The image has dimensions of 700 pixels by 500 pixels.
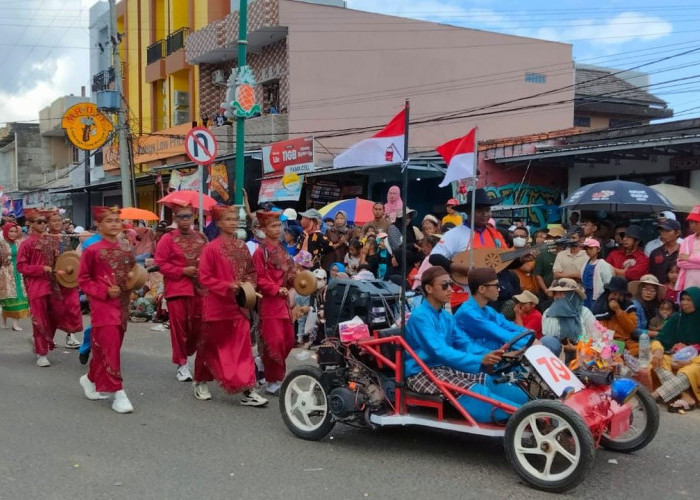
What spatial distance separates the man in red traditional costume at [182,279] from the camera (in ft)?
25.5

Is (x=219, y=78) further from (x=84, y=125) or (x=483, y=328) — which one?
(x=483, y=328)

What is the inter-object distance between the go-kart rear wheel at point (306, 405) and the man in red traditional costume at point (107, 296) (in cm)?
171

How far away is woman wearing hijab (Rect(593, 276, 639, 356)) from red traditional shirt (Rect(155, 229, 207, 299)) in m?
4.63

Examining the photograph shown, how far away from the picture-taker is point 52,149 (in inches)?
1844

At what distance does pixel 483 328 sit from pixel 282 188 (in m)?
14.1

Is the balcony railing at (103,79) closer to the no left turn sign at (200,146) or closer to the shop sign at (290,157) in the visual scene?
the shop sign at (290,157)

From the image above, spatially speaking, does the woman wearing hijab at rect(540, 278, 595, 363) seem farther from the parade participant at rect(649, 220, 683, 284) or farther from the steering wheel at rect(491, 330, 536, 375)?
the steering wheel at rect(491, 330, 536, 375)

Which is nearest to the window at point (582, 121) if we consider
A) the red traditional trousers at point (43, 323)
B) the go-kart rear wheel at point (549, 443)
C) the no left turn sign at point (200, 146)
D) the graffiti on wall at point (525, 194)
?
the graffiti on wall at point (525, 194)

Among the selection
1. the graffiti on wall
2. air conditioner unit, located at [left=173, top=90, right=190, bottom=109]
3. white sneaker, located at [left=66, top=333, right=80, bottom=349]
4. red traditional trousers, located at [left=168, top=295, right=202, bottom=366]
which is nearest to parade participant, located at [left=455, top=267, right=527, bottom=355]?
red traditional trousers, located at [left=168, top=295, right=202, bottom=366]

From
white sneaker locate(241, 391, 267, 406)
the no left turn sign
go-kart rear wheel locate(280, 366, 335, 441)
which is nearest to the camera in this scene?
go-kart rear wheel locate(280, 366, 335, 441)

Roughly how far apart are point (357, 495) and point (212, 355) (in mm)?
2772

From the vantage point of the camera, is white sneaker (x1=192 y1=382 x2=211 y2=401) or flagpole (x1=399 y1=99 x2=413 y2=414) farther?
white sneaker (x1=192 y1=382 x2=211 y2=401)

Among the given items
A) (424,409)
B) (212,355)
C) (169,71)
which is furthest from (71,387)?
(169,71)

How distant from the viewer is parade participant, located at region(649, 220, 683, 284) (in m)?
8.97
